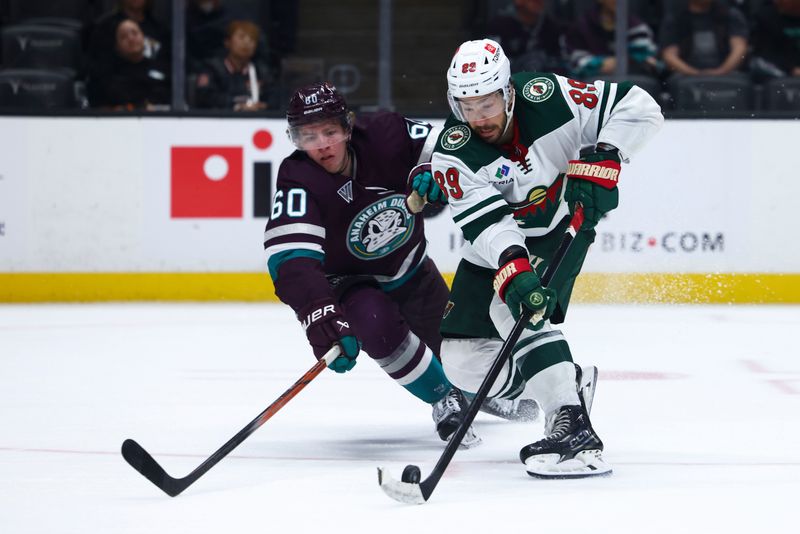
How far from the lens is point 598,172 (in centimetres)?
308

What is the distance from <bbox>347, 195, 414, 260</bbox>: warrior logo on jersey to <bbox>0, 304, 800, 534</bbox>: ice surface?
47 centimetres

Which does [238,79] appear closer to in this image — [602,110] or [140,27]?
[140,27]

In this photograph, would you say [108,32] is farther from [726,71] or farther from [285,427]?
[285,427]

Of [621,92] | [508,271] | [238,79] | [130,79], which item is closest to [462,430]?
[508,271]

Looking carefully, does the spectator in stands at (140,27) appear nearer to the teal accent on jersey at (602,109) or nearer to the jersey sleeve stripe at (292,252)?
the jersey sleeve stripe at (292,252)

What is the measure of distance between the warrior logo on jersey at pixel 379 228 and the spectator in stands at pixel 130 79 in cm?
336

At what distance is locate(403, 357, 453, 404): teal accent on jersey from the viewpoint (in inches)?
137

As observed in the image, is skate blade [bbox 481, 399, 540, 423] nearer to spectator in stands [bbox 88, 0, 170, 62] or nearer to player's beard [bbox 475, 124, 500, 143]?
player's beard [bbox 475, 124, 500, 143]

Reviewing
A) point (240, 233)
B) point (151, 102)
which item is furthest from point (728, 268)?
point (151, 102)

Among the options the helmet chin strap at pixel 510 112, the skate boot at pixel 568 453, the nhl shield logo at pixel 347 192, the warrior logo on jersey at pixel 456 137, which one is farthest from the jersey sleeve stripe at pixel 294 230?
the skate boot at pixel 568 453

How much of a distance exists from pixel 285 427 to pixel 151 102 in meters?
3.34

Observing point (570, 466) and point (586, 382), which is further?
point (586, 382)

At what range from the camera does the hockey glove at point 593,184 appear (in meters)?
3.08

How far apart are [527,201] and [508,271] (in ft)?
1.03
